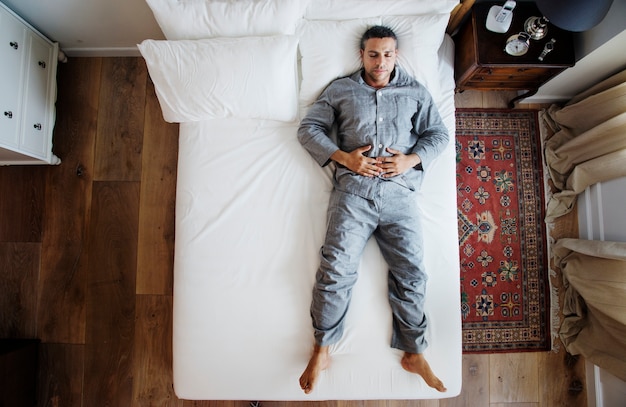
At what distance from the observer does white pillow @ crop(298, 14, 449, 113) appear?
4.67 ft

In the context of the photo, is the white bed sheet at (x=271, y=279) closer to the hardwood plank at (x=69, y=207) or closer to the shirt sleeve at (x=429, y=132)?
the shirt sleeve at (x=429, y=132)

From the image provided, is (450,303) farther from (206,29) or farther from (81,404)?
(81,404)

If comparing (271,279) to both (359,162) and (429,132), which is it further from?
(429,132)

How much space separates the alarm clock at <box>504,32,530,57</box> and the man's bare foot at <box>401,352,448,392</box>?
50.4 inches

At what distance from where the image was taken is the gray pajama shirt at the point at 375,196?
1.25 metres

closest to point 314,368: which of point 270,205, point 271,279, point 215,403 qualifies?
point 271,279

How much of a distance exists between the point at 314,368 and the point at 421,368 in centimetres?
39

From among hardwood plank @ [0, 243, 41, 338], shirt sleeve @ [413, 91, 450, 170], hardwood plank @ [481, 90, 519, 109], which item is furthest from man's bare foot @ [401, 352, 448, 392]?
hardwood plank @ [0, 243, 41, 338]

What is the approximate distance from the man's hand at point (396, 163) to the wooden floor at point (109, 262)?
0.68m

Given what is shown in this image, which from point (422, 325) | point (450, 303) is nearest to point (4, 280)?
point (422, 325)

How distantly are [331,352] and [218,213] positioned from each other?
701 millimetres

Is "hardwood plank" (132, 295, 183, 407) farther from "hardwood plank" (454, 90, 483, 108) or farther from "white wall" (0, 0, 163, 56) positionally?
"hardwood plank" (454, 90, 483, 108)

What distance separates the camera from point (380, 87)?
142 cm

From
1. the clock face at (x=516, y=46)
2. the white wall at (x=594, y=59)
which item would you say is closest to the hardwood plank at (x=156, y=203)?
the clock face at (x=516, y=46)
